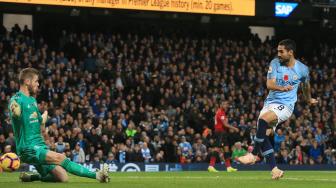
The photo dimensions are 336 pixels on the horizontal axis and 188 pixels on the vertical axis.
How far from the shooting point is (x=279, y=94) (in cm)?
1478

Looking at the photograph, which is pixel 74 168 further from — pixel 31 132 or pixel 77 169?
pixel 31 132

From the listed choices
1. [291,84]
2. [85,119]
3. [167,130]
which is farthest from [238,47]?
[291,84]

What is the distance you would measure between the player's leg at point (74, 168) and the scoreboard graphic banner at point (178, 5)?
15.3m

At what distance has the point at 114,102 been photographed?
30.2 m

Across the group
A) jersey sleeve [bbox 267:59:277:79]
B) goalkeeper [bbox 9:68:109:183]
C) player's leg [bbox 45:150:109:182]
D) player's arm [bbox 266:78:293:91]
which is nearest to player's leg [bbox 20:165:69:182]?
goalkeeper [bbox 9:68:109:183]

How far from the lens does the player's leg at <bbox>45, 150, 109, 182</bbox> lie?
12.2m

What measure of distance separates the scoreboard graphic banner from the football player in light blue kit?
1433 centimetres

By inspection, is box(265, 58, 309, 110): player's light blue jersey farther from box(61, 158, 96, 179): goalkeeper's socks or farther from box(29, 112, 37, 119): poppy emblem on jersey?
box(29, 112, 37, 119): poppy emblem on jersey

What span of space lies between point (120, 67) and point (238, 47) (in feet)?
24.6

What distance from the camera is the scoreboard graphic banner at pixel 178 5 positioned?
28.1 metres

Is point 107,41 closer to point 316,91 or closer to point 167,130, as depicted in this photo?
point 167,130

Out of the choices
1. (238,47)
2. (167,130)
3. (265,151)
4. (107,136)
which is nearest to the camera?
(265,151)

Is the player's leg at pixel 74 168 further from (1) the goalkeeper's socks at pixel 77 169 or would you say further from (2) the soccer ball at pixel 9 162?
(2) the soccer ball at pixel 9 162

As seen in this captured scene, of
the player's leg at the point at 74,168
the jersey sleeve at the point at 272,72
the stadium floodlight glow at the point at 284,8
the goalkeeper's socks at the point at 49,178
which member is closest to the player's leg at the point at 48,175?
the goalkeeper's socks at the point at 49,178
